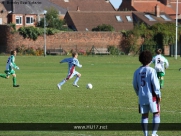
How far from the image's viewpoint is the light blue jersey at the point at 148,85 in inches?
491

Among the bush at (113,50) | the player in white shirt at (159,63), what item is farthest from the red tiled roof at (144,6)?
the player in white shirt at (159,63)

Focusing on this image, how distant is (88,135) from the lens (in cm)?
1327

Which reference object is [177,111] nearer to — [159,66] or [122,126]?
[122,126]

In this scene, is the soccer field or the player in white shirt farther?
the player in white shirt

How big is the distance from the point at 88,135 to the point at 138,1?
110 meters

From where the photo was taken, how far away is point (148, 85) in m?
12.5

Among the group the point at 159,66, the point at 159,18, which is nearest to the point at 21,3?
the point at 159,18

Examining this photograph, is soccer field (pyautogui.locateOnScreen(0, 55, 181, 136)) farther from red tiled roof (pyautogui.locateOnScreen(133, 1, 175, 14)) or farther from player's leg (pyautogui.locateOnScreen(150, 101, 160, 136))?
red tiled roof (pyautogui.locateOnScreen(133, 1, 175, 14))

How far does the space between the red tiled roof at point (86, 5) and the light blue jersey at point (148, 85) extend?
10419 cm

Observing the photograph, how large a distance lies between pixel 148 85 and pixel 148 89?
0.25 feet

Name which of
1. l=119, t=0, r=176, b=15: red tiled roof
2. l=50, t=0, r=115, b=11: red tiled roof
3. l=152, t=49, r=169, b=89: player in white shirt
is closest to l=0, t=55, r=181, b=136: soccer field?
l=152, t=49, r=169, b=89: player in white shirt

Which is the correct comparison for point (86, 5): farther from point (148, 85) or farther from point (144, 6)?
point (148, 85)

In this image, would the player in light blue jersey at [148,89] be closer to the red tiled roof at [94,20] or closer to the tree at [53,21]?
the tree at [53,21]

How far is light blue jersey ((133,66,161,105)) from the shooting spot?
12477 mm
